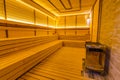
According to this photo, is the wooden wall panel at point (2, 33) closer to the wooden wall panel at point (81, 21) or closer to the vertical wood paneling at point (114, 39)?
the vertical wood paneling at point (114, 39)

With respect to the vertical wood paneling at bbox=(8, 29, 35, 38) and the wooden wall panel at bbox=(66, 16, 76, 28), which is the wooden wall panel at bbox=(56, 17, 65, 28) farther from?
the vertical wood paneling at bbox=(8, 29, 35, 38)

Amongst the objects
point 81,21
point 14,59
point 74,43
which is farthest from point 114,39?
point 81,21

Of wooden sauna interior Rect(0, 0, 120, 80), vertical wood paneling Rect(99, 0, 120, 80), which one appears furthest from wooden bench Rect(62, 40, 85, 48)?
vertical wood paneling Rect(99, 0, 120, 80)

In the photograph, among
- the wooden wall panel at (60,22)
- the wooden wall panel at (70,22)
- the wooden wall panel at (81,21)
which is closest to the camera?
the wooden wall panel at (81,21)

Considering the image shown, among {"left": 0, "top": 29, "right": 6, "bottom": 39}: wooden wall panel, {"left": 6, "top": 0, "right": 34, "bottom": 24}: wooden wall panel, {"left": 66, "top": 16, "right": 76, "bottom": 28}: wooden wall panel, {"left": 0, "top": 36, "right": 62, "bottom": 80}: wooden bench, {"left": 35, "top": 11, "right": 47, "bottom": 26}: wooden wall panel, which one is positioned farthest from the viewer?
{"left": 66, "top": 16, "right": 76, "bottom": 28}: wooden wall panel

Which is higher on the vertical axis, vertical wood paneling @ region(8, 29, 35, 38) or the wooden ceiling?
the wooden ceiling

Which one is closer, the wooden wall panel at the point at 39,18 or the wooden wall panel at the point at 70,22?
the wooden wall panel at the point at 39,18

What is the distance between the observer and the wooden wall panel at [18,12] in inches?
121

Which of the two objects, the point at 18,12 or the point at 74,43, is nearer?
the point at 18,12

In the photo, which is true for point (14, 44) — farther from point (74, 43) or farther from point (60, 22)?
point (60, 22)

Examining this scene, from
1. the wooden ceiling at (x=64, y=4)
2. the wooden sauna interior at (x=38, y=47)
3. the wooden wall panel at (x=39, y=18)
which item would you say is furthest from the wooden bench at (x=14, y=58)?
the wooden ceiling at (x=64, y=4)

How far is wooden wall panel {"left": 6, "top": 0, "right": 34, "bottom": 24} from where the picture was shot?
121 inches

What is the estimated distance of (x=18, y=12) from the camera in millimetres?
3490

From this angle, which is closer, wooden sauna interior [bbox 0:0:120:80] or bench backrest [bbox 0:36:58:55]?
wooden sauna interior [bbox 0:0:120:80]
